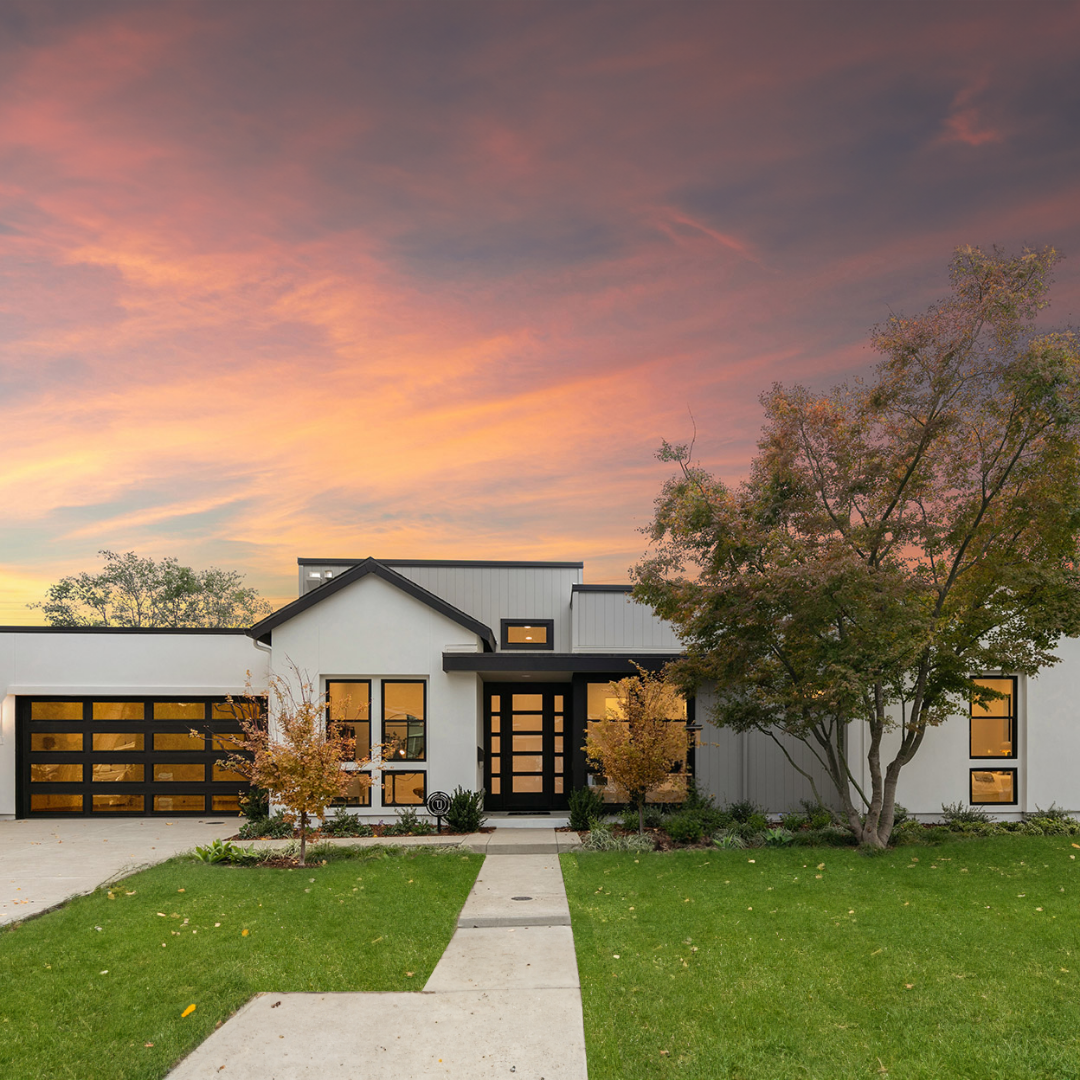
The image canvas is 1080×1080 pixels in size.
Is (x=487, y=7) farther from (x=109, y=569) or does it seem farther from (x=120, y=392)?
(x=109, y=569)

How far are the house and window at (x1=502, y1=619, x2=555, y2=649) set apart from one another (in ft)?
0.13

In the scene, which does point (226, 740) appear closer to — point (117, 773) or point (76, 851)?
point (117, 773)

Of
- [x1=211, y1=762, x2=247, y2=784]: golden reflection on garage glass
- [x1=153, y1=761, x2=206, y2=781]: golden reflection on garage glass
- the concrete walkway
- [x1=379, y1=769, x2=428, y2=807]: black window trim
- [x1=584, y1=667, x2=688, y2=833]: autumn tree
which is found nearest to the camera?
the concrete walkway

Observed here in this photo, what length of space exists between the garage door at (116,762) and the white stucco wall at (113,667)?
12.4 inches

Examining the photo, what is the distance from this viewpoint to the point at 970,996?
586cm

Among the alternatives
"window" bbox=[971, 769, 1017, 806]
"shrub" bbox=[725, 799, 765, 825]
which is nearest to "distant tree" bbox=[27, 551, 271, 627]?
"shrub" bbox=[725, 799, 765, 825]

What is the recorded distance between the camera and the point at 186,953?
272 inches

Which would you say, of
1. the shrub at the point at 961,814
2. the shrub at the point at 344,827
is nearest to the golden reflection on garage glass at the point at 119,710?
the shrub at the point at 344,827

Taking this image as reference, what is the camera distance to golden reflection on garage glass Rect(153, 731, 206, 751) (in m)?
16.3

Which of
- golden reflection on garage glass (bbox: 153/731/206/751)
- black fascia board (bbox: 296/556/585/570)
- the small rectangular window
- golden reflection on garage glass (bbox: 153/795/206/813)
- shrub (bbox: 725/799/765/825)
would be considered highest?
black fascia board (bbox: 296/556/585/570)

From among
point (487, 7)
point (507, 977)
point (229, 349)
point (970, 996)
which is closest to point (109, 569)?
point (229, 349)

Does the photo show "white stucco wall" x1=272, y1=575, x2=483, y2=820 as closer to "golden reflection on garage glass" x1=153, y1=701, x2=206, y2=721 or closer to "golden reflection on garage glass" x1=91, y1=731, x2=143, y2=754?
"golden reflection on garage glass" x1=153, y1=701, x2=206, y2=721

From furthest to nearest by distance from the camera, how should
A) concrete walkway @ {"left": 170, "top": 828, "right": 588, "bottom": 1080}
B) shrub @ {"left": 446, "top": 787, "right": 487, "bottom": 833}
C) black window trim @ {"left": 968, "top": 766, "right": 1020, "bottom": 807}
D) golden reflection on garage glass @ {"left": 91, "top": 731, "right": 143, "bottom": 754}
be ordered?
golden reflection on garage glass @ {"left": 91, "top": 731, "right": 143, "bottom": 754}
black window trim @ {"left": 968, "top": 766, "right": 1020, "bottom": 807}
shrub @ {"left": 446, "top": 787, "right": 487, "bottom": 833}
concrete walkway @ {"left": 170, "top": 828, "right": 588, "bottom": 1080}

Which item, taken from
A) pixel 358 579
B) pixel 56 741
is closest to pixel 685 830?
pixel 358 579
